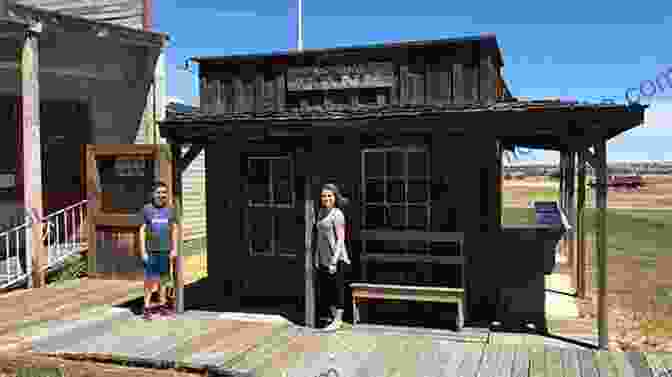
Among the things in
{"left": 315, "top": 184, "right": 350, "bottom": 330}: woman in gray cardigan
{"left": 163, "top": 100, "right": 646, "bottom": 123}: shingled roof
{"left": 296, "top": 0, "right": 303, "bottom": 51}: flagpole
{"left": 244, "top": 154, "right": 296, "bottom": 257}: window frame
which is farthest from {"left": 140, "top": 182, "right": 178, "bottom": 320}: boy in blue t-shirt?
{"left": 296, "top": 0, "right": 303, "bottom": 51}: flagpole

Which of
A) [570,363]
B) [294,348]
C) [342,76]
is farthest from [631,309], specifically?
[342,76]

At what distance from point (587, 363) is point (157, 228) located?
5.63 m

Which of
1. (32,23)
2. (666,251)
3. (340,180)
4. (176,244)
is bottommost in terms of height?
(666,251)

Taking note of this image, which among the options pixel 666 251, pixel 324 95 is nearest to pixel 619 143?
pixel 666 251

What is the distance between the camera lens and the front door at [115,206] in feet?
39.5

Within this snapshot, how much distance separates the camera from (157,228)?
29.2 ft

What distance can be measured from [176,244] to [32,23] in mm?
4731

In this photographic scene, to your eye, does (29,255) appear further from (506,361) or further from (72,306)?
(506,361)

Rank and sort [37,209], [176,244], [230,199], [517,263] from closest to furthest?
[176,244] < [230,199] < [37,209] < [517,263]

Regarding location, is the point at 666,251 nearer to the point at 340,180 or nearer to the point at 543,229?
the point at 543,229

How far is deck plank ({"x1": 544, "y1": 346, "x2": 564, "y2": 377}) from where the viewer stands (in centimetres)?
641

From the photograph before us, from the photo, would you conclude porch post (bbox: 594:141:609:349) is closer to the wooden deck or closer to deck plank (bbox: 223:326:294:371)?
the wooden deck

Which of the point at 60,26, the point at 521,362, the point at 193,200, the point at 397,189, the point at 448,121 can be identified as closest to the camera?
the point at 521,362

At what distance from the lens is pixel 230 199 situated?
10359mm
